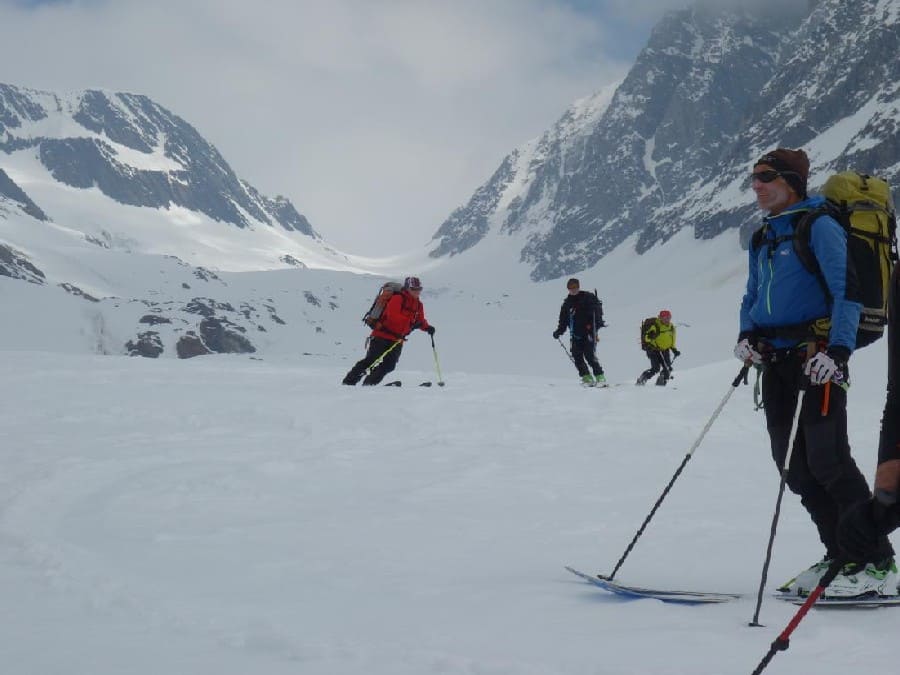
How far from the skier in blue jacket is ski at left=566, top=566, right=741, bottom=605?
0.48m

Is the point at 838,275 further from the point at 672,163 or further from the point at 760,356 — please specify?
the point at 672,163

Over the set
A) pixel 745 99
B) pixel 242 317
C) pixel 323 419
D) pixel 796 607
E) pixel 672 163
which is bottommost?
pixel 796 607

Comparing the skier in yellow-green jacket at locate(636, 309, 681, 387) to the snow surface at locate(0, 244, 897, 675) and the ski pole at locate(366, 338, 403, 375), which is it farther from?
the ski pole at locate(366, 338, 403, 375)

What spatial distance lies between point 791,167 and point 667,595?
2418mm

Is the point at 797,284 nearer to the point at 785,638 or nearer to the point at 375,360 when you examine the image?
the point at 785,638

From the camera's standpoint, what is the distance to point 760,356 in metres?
4.24

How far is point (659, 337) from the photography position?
1655cm

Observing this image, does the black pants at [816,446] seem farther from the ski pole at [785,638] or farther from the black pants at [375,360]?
the black pants at [375,360]

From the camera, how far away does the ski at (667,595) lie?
330 cm

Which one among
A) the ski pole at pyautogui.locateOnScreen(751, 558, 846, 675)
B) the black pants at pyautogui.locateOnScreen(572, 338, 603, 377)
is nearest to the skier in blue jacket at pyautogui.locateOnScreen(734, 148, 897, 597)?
the ski pole at pyautogui.locateOnScreen(751, 558, 846, 675)

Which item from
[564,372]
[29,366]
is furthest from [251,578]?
[564,372]

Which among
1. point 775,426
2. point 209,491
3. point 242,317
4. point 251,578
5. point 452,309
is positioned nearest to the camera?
point 251,578

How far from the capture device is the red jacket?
41.7 feet

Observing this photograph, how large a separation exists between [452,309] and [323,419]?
123 meters
